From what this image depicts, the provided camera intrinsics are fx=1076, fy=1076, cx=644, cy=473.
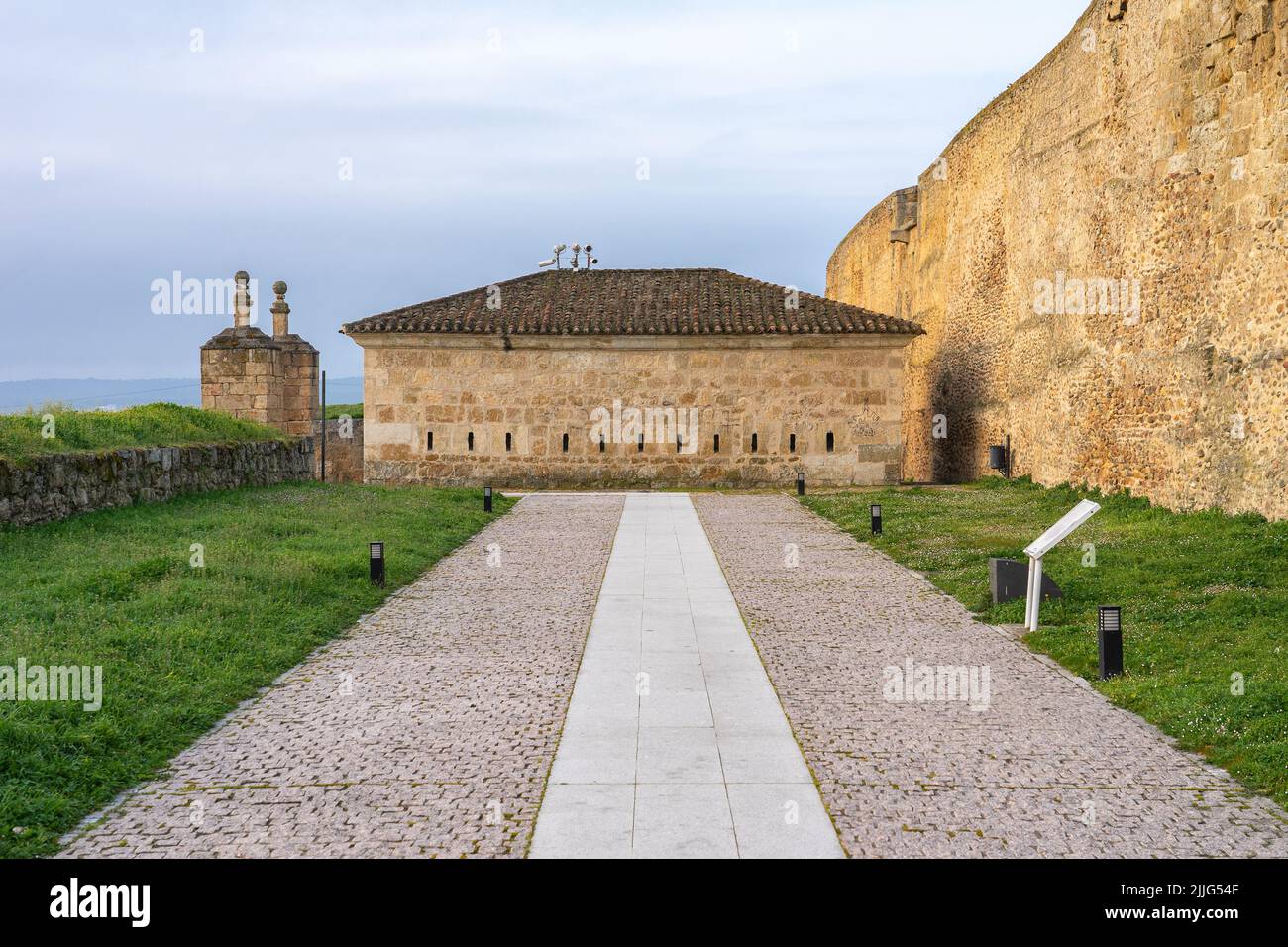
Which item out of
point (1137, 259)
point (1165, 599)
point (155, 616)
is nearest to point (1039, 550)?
point (1165, 599)

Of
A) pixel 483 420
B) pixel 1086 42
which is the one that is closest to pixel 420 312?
pixel 483 420

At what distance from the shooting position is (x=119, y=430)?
1556 cm

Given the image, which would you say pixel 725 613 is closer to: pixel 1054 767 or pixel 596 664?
pixel 596 664

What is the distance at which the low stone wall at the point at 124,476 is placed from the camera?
39.2 feet

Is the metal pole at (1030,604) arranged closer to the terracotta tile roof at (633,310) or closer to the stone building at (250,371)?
the terracotta tile roof at (633,310)

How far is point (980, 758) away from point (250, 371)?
22398 millimetres

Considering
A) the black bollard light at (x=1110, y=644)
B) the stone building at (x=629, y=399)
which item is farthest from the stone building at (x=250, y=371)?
the black bollard light at (x=1110, y=644)

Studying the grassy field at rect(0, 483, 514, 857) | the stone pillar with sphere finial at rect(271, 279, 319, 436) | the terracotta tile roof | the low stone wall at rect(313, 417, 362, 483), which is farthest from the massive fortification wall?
the low stone wall at rect(313, 417, 362, 483)

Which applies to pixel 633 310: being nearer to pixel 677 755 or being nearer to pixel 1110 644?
pixel 1110 644

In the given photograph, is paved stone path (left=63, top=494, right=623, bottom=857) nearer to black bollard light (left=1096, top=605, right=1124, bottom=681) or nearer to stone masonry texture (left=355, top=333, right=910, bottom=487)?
black bollard light (left=1096, top=605, right=1124, bottom=681)

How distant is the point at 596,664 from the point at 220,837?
3.58 m

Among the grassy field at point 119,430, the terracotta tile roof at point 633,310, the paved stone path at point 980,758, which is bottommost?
the paved stone path at point 980,758

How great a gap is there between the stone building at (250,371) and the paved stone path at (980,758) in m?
18.1

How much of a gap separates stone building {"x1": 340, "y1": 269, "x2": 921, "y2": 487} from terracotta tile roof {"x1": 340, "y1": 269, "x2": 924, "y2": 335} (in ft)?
0.27
